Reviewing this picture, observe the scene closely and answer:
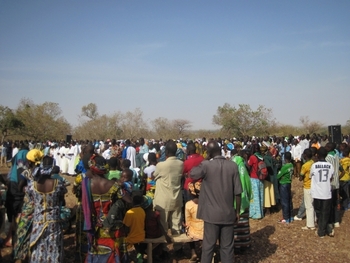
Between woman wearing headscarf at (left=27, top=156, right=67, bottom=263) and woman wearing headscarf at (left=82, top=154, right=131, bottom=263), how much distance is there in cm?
47

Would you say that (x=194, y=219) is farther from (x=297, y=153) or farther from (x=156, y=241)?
(x=297, y=153)

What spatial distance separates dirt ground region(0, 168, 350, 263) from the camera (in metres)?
Result: 5.95

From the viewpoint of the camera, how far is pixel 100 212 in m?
4.32

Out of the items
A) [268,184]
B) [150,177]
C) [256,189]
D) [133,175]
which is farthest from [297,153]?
[133,175]

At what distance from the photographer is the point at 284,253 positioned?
6223mm

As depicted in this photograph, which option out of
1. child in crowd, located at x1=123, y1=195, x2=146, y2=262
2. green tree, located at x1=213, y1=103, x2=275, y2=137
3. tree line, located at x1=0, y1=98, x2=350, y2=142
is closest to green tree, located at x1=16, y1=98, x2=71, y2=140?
tree line, located at x1=0, y1=98, x2=350, y2=142

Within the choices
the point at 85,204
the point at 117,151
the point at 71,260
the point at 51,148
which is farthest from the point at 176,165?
the point at 51,148

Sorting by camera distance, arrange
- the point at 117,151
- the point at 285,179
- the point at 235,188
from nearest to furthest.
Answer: the point at 235,188 → the point at 285,179 → the point at 117,151

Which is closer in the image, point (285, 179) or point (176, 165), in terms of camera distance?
point (176, 165)

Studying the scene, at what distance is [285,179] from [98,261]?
5.13 meters

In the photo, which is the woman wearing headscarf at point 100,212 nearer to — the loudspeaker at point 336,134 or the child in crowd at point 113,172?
the child in crowd at point 113,172

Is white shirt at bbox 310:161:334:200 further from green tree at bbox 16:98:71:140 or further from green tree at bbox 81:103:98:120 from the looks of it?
green tree at bbox 81:103:98:120

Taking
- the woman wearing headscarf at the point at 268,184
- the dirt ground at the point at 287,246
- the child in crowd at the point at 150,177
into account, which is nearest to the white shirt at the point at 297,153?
the woman wearing headscarf at the point at 268,184

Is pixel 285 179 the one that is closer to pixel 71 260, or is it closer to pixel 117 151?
pixel 71 260
